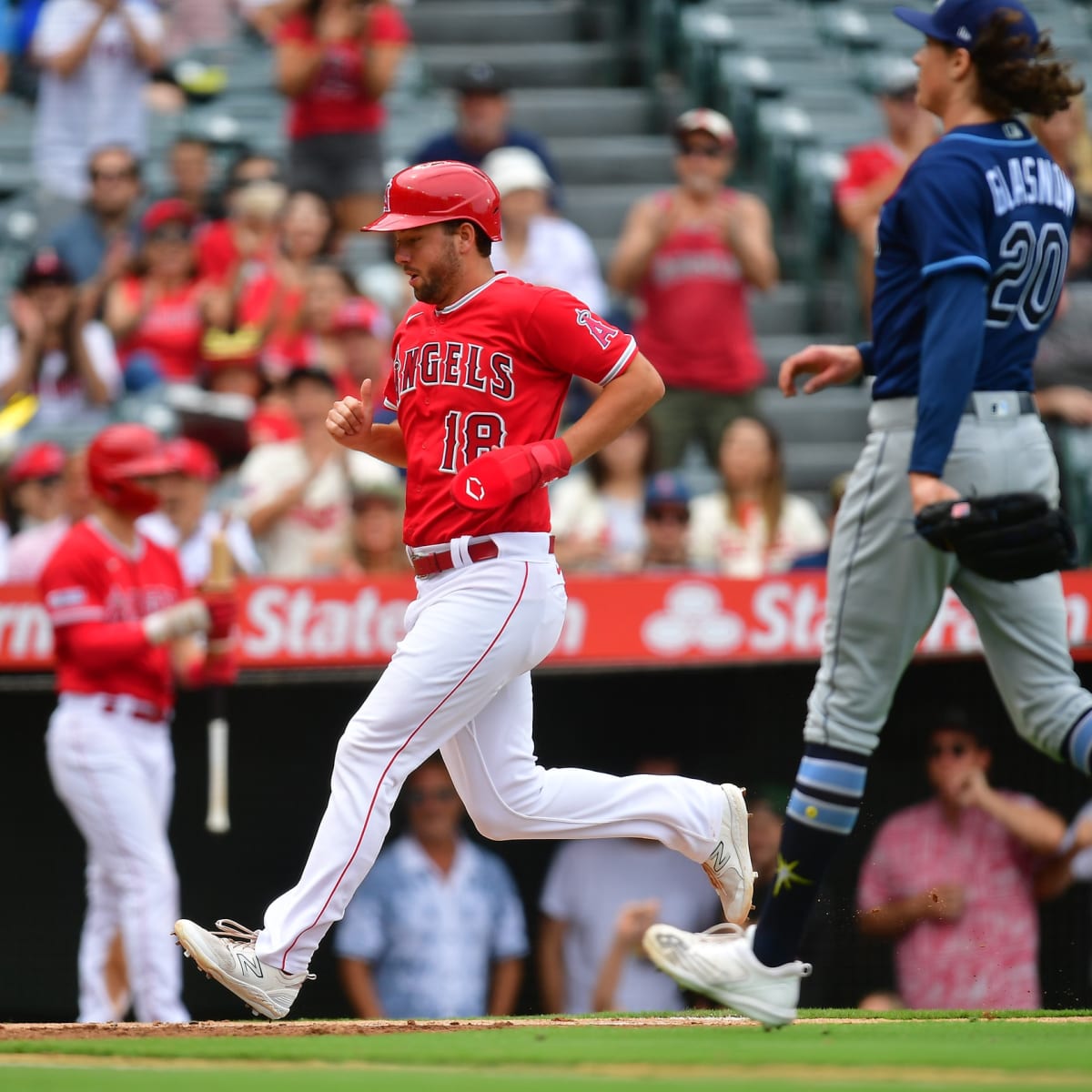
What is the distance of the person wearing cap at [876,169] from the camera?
965 centimetres

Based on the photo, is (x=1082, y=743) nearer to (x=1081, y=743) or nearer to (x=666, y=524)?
(x=1081, y=743)

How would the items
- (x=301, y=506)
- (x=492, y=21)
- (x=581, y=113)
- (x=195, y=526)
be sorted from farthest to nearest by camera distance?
1. (x=492, y=21)
2. (x=581, y=113)
3. (x=195, y=526)
4. (x=301, y=506)

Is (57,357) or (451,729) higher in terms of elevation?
(57,357)

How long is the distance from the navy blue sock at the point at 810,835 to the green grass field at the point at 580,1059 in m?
0.25

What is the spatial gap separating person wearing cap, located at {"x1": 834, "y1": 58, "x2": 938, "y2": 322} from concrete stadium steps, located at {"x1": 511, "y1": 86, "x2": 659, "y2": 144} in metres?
2.31

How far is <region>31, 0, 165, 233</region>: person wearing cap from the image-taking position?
1116 centimetres

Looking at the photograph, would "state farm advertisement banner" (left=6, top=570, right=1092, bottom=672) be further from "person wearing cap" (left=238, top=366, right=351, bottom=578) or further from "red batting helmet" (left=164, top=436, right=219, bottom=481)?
"person wearing cap" (left=238, top=366, right=351, bottom=578)

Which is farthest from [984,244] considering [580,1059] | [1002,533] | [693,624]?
[693,624]

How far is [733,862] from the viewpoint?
5059 millimetres

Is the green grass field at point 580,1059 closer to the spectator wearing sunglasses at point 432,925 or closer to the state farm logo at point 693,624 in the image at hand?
the state farm logo at point 693,624

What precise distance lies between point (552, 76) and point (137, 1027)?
8.96 metres

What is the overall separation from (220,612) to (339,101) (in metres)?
4.04

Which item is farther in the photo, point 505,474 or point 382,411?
point 382,411

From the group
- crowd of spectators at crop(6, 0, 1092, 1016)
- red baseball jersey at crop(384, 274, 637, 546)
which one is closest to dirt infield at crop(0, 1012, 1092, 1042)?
red baseball jersey at crop(384, 274, 637, 546)
